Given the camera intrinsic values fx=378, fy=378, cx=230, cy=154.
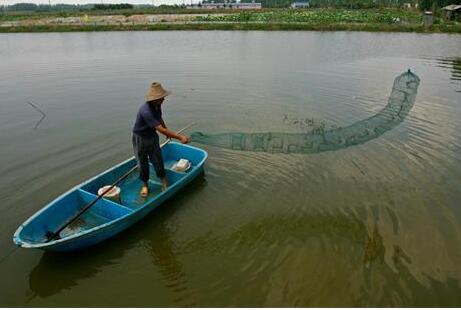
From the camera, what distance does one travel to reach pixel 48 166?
28.0 feet

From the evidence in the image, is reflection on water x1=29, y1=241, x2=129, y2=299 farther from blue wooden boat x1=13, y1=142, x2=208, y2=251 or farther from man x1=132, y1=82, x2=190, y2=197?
man x1=132, y1=82, x2=190, y2=197

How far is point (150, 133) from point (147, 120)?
16.2 inches

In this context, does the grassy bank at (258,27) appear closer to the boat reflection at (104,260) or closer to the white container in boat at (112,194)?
the white container in boat at (112,194)

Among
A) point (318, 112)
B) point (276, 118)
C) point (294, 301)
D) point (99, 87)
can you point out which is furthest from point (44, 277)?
point (99, 87)

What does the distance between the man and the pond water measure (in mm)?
771

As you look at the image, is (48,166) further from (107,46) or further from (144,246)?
(107,46)

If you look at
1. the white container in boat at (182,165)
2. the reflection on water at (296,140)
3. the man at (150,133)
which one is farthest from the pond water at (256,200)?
the man at (150,133)

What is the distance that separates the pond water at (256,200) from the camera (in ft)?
17.0

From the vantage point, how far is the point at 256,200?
7.22m

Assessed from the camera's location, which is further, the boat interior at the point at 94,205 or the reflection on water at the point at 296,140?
the reflection on water at the point at 296,140

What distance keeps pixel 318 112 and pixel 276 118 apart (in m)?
1.49

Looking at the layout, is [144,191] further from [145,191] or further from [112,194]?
[112,194]

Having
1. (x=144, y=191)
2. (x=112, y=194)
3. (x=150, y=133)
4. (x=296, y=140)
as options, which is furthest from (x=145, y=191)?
(x=296, y=140)

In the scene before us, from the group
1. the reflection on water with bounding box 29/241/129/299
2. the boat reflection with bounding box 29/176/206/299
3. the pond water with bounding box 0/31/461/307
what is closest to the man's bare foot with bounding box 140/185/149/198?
the pond water with bounding box 0/31/461/307
